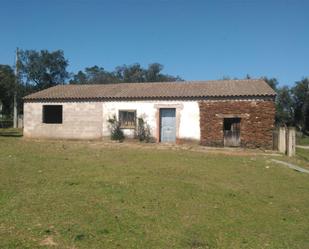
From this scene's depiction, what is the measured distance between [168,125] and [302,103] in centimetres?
3647

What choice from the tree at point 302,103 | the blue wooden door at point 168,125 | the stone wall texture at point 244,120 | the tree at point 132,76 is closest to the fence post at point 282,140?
the stone wall texture at point 244,120

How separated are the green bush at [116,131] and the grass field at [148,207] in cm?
974

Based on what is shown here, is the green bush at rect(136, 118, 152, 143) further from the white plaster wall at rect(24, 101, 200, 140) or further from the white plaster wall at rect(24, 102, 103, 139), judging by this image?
the white plaster wall at rect(24, 102, 103, 139)

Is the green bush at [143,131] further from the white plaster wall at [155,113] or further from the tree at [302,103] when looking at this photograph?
the tree at [302,103]

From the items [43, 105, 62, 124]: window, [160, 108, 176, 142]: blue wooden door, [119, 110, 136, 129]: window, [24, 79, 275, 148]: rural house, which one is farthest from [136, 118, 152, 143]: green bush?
[43, 105, 62, 124]: window

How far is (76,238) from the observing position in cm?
511

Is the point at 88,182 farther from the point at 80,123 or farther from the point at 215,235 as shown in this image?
the point at 80,123

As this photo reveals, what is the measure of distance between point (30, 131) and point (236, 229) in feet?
69.1

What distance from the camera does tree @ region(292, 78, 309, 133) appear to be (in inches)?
1793

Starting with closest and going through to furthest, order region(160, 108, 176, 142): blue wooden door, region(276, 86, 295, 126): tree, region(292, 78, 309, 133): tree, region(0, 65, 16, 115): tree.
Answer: region(160, 108, 176, 142): blue wooden door, region(0, 65, 16, 115): tree, region(292, 78, 309, 133): tree, region(276, 86, 295, 126): tree

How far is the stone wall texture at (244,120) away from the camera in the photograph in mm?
19125

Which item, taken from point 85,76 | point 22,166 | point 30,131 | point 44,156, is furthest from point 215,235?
point 85,76

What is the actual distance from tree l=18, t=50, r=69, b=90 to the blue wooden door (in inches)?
1165

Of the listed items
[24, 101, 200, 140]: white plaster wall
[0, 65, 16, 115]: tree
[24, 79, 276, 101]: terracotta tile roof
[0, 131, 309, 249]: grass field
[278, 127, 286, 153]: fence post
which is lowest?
[0, 131, 309, 249]: grass field
